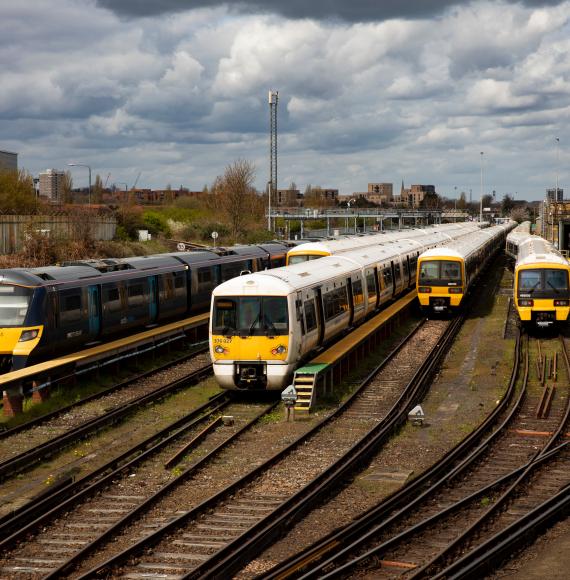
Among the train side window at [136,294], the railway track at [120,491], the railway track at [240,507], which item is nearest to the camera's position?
the railway track at [240,507]

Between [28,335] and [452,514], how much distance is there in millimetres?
12007

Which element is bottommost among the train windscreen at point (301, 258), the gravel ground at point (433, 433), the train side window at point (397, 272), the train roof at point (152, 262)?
the gravel ground at point (433, 433)

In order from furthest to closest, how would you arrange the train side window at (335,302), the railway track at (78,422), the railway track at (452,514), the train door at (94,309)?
the train door at (94,309) < the train side window at (335,302) < the railway track at (78,422) < the railway track at (452,514)

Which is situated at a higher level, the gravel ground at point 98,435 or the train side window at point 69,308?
the train side window at point 69,308

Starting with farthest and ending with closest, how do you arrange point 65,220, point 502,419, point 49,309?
point 65,220
point 49,309
point 502,419

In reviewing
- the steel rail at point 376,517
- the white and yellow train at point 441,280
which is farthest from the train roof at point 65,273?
the white and yellow train at point 441,280

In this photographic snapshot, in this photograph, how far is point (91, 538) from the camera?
38.4 ft

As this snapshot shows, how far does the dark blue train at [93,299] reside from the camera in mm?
20812

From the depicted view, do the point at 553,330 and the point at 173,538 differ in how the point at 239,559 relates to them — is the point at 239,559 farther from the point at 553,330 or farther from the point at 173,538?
the point at 553,330

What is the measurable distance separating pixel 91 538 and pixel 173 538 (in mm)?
1089

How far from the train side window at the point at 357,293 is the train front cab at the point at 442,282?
610 cm

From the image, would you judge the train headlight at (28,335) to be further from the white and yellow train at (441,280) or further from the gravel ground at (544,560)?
the white and yellow train at (441,280)

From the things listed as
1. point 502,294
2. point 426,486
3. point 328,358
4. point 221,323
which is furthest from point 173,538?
point 502,294

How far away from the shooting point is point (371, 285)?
100 feet
